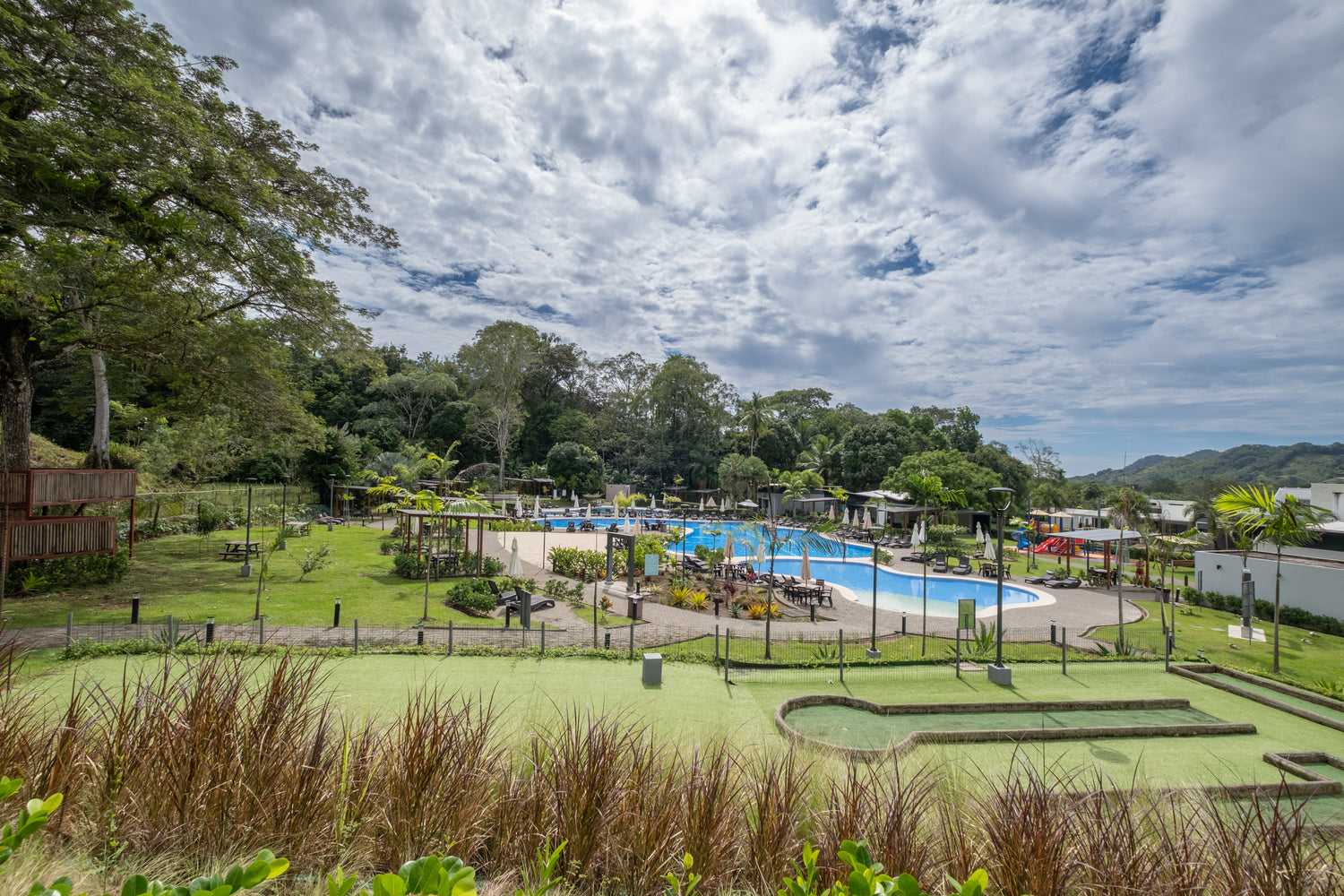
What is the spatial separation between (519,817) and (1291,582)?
25.1 m

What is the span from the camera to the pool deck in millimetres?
14891

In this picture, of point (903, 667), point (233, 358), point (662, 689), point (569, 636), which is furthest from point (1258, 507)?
point (233, 358)

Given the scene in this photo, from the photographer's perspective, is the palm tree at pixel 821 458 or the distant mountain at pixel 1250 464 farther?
the distant mountain at pixel 1250 464

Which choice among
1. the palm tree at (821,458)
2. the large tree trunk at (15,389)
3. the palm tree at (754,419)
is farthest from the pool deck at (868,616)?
the palm tree at (754,419)

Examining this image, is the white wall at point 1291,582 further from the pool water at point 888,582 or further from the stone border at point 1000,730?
the stone border at point 1000,730

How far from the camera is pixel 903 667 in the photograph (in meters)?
11.4

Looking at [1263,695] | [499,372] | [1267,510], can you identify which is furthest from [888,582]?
[499,372]

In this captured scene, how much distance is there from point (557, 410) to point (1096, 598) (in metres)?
46.1

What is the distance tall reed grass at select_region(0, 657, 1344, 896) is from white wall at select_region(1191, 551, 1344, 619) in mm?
21266

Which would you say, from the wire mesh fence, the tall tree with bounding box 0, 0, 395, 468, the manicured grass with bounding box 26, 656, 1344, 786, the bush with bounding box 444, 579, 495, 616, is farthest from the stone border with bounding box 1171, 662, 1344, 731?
the tall tree with bounding box 0, 0, 395, 468

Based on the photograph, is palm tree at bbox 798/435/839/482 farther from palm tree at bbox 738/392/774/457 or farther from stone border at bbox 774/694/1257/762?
stone border at bbox 774/694/1257/762

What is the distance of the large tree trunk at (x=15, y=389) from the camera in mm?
13445

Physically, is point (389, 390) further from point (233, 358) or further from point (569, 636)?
point (569, 636)

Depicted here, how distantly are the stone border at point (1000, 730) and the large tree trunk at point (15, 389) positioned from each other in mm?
18444
